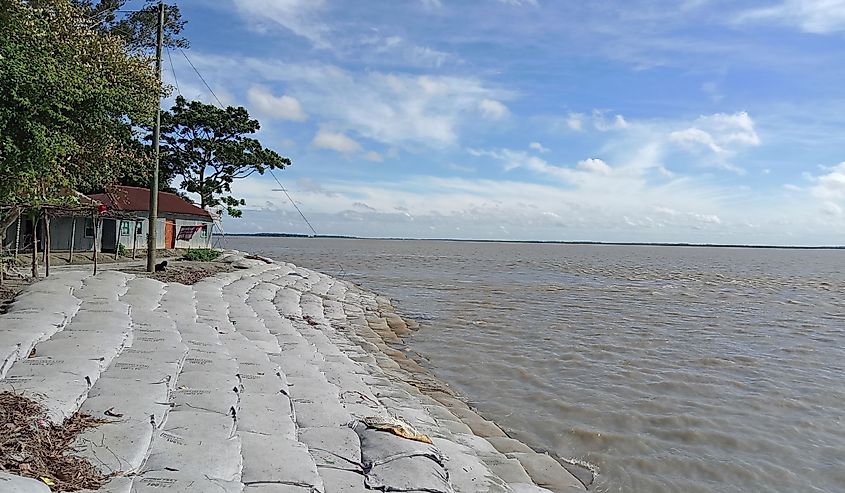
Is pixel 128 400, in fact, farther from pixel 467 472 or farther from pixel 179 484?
pixel 467 472

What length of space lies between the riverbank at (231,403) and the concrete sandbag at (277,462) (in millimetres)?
14

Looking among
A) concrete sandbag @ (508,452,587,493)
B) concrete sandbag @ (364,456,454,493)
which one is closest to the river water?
concrete sandbag @ (508,452,587,493)

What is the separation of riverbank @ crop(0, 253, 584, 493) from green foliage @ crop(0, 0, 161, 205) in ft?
5.95

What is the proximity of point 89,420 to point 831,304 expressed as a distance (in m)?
29.0

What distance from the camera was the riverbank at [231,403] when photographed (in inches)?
189

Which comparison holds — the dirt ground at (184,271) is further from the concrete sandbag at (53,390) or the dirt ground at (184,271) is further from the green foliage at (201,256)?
the concrete sandbag at (53,390)

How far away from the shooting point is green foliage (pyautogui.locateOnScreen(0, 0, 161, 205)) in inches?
301

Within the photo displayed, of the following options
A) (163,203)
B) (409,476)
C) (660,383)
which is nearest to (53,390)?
(409,476)

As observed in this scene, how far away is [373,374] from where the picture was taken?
10000 millimetres

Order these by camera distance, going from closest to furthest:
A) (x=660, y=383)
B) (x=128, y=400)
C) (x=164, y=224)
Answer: (x=128, y=400), (x=660, y=383), (x=164, y=224)

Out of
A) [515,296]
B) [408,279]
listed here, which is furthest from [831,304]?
[408,279]

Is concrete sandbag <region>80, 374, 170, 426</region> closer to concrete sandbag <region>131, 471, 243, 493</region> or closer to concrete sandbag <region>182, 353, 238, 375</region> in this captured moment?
concrete sandbag <region>182, 353, 238, 375</region>

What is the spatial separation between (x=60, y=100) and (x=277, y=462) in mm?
5965

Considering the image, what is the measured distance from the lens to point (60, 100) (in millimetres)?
8367
